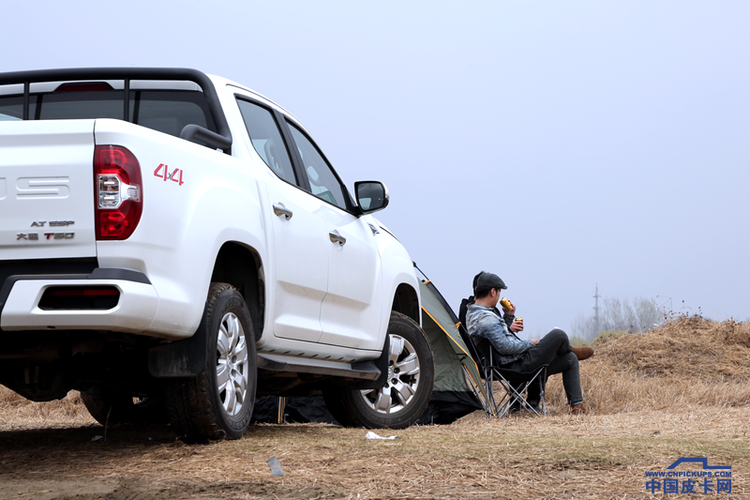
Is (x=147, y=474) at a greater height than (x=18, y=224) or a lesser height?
lesser

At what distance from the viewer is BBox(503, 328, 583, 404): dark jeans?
25.9 ft

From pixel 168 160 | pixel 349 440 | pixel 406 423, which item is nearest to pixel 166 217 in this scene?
pixel 168 160

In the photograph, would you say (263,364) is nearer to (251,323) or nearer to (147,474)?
(251,323)

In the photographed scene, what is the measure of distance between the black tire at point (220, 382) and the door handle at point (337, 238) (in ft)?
3.59

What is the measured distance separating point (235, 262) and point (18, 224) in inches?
51.4

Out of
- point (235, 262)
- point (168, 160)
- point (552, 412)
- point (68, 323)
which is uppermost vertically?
point (168, 160)

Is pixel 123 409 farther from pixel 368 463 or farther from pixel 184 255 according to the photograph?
pixel 368 463

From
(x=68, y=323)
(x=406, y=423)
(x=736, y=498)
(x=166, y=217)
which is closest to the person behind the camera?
(x=736, y=498)

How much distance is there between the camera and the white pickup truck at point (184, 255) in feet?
10.8

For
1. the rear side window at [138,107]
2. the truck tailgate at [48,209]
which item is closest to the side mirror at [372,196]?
the rear side window at [138,107]

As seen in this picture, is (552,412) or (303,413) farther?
(552,412)

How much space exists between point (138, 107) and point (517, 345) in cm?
457

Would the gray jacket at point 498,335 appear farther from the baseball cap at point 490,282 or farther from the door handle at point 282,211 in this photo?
the door handle at point 282,211

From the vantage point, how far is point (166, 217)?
11.3 feet
